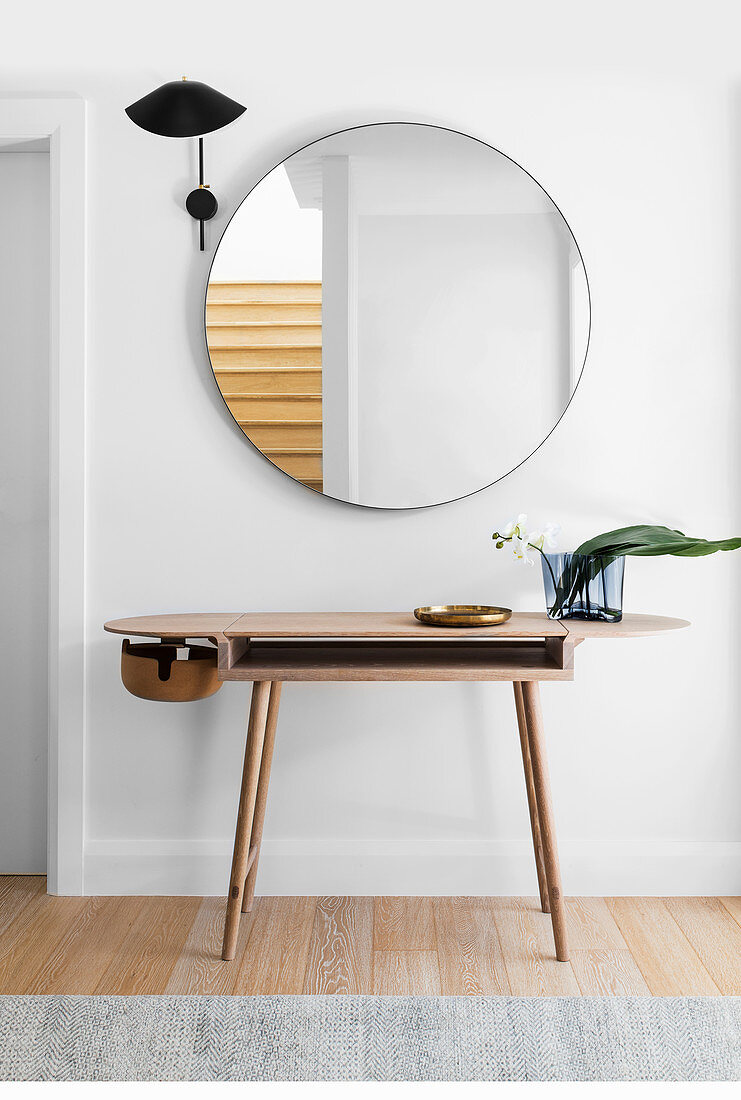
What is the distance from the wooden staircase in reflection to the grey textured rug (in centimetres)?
119

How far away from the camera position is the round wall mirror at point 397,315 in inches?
86.9

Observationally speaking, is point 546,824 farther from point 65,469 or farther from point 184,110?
point 184,110

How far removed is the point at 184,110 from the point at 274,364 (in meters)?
0.60

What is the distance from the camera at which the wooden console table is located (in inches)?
72.6

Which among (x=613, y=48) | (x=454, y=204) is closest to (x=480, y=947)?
(x=454, y=204)

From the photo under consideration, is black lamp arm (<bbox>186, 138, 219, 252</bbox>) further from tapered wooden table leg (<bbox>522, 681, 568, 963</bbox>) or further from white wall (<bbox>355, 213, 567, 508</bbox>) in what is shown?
tapered wooden table leg (<bbox>522, 681, 568, 963</bbox>)

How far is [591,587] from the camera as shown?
2.05 metres

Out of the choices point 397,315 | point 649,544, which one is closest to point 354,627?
point 649,544

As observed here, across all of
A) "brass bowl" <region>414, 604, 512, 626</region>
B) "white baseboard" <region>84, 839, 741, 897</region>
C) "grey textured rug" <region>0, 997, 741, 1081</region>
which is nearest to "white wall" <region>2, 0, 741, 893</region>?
"white baseboard" <region>84, 839, 741, 897</region>

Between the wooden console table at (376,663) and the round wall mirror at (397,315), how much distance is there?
41cm

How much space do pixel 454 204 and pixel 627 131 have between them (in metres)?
0.48

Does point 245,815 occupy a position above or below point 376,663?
below

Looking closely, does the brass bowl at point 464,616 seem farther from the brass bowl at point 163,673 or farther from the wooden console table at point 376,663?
the brass bowl at point 163,673

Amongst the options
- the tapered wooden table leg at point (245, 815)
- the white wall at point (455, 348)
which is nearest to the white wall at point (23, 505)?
the tapered wooden table leg at point (245, 815)
